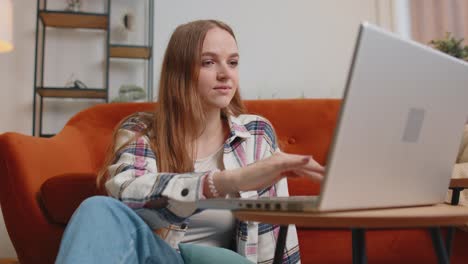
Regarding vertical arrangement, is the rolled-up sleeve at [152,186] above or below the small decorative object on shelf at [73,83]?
below

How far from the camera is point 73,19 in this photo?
2551 mm

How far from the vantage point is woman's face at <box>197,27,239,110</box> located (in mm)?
1062

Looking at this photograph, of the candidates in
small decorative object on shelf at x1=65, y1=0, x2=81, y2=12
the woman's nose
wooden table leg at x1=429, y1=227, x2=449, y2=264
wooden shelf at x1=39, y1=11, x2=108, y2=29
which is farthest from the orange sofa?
small decorative object on shelf at x1=65, y1=0, x2=81, y2=12

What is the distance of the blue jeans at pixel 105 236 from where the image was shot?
628 millimetres

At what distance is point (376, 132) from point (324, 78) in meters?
2.05

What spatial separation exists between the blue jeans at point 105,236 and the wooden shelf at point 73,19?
6.64 feet

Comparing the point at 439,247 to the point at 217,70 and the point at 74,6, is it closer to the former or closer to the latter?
the point at 217,70

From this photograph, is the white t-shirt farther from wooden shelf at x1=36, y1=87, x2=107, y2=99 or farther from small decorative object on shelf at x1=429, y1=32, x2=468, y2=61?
wooden shelf at x1=36, y1=87, x2=107, y2=99

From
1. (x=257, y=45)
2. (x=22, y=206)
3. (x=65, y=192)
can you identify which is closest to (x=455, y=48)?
(x=257, y=45)

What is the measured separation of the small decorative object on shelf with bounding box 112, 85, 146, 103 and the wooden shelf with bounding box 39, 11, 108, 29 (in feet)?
1.44

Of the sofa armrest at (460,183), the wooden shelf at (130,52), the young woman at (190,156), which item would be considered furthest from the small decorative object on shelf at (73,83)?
the sofa armrest at (460,183)

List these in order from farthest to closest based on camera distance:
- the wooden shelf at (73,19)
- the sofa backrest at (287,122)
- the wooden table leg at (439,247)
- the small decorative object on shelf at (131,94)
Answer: the wooden shelf at (73,19)
the small decorative object on shelf at (131,94)
the sofa backrest at (287,122)
the wooden table leg at (439,247)

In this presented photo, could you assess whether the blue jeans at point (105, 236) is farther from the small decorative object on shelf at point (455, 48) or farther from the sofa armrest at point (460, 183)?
the small decorative object on shelf at point (455, 48)

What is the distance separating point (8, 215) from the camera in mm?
1263
